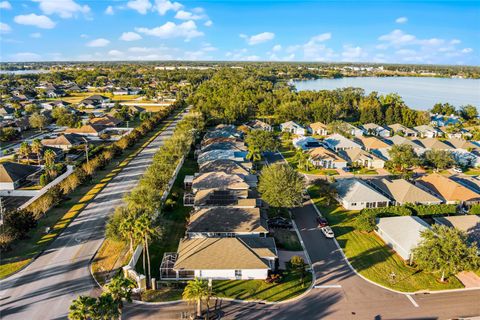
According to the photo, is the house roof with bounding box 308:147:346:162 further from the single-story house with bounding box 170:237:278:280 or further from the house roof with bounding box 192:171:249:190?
the single-story house with bounding box 170:237:278:280

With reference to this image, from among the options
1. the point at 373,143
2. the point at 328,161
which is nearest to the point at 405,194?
the point at 328,161

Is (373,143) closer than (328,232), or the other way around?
(328,232)

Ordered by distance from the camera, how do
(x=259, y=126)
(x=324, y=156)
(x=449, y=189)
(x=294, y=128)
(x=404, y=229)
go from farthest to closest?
1. (x=259, y=126)
2. (x=294, y=128)
3. (x=324, y=156)
4. (x=449, y=189)
5. (x=404, y=229)

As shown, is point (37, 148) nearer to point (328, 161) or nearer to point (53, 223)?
point (53, 223)

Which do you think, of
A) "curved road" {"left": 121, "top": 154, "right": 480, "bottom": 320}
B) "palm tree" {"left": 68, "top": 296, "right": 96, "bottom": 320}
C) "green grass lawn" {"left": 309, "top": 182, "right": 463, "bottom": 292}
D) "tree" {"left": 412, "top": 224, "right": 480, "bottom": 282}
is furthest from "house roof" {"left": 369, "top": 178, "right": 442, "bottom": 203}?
"palm tree" {"left": 68, "top": 296, "right": 96, "bottom": 320}

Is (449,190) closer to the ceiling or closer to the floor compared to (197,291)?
closer to the floor

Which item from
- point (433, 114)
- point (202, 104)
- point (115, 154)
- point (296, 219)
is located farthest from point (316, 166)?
point (433, 114)
